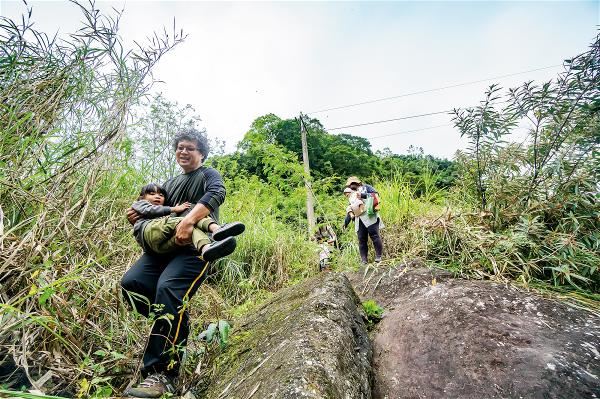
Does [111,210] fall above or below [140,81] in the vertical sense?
below

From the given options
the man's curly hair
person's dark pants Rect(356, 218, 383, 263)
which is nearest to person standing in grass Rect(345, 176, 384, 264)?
person's dark pants Rect(356, 218, 383, 263)

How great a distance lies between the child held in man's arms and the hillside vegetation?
39cm

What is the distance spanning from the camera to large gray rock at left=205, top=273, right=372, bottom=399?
1.27 metres

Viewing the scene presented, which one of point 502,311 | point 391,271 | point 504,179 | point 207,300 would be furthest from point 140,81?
point 504,179

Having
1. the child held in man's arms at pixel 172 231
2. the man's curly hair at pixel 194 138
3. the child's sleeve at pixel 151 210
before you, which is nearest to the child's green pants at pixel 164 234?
the child held in man's arms at pixel 172 231

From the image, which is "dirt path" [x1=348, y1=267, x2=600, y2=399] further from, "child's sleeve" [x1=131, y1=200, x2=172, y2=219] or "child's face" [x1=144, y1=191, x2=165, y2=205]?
"child's face" [x1=144, y1=191, x2=165, y2=205]

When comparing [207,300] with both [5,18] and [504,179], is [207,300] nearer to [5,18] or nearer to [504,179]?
[5,18]

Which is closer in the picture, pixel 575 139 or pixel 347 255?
pixel 575 139

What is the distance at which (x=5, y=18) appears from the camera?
2.42 metres

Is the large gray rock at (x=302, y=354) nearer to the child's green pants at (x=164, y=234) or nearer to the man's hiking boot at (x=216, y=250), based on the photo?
the man's hiking boot at (x=216, y=250)

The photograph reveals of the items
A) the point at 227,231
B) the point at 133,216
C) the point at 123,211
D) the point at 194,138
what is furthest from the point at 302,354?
the point at 123,211

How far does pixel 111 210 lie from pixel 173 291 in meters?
1.49

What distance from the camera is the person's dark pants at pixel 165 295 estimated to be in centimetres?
168

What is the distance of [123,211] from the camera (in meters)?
2.94
